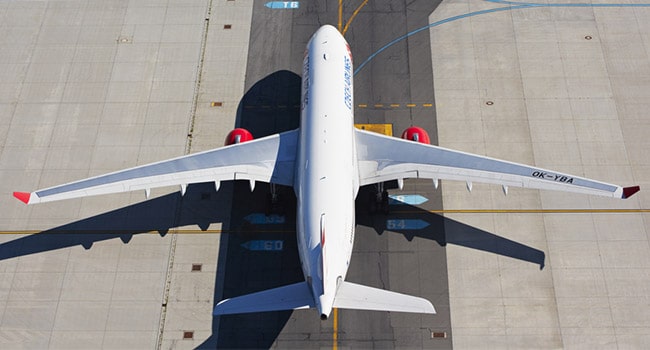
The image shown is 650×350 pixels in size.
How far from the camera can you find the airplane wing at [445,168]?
2681 cm

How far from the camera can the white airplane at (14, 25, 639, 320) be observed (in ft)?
76.8

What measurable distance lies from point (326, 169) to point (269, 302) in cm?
735

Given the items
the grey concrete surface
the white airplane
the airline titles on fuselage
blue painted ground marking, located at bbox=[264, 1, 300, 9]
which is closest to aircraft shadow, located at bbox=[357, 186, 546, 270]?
the grey concrete surface

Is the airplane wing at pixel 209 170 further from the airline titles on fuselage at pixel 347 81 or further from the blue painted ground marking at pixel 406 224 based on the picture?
the blue painted ground marking at pixel 406 224

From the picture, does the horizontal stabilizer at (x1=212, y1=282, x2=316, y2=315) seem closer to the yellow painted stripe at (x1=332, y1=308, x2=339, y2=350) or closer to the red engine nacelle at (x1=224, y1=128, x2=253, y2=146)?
the yellow painted stripe at (x1=332, y1=308, x2=339, y2=350)

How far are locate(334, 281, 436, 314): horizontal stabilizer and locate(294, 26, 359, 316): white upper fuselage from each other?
0.83 m

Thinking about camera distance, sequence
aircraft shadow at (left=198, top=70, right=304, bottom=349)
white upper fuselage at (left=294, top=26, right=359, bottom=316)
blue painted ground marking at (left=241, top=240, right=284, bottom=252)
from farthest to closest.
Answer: blue painted ground marking at (left=241, top=240, right=284, bottom=252)
aircraft shadow at (left=198, top=70, right=304, bottom=349)
white upper fuselage at (left=294, top=26, right=359, bottom=316)

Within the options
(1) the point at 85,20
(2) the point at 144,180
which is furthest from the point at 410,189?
(1) the point at 85,20

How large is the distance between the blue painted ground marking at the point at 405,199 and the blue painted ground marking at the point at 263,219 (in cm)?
696

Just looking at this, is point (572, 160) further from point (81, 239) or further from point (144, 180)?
point (81, 239)

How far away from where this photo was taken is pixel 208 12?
40.2 metres

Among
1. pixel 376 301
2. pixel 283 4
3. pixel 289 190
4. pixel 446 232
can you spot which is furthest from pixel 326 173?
pixel 283 4

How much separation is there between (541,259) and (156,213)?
2351cm

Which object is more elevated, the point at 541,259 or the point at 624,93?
the point at 624,93
